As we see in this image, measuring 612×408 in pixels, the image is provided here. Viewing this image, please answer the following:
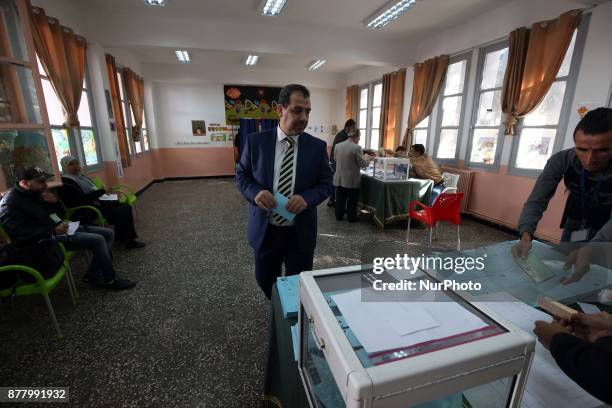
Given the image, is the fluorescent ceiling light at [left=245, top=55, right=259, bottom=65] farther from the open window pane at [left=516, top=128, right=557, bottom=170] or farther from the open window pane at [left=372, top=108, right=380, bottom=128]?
the open window pane at [left=516, top=128, right=557, bottom=170]

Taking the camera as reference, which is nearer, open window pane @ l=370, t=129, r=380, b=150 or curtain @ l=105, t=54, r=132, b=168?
curtain @ l=105, t=54, r=132, b=168

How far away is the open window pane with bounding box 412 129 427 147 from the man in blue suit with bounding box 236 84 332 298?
15.8ft

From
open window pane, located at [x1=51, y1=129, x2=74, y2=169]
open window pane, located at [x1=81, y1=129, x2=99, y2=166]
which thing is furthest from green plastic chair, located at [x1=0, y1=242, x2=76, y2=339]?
open window pane, located at [x1=81, y1=129, x2=99, y2=166]

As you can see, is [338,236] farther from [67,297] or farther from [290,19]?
[290,19]

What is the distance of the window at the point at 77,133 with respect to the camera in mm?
3553

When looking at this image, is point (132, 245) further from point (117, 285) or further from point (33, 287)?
point (33, 287)

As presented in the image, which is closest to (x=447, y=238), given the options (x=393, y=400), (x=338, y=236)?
(x=338, y=236)

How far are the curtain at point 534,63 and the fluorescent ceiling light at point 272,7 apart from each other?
3176 millimetres

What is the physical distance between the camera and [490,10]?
4.08 m

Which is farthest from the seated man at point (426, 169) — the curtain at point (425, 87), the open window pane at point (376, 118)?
the open window pane at point (376, 118)

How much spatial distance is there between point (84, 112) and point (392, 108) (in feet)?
18.9

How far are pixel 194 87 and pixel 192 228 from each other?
551cm

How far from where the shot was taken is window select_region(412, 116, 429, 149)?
18.2 ft

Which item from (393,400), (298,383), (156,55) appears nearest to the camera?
(393,400)
